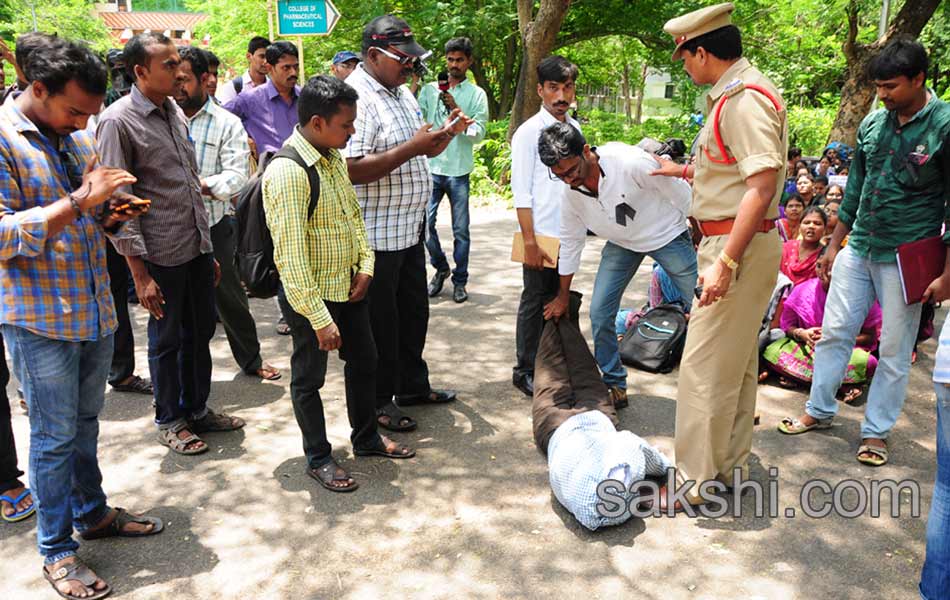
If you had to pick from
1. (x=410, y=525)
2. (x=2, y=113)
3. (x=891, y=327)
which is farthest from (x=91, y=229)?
(x=891, y=327)

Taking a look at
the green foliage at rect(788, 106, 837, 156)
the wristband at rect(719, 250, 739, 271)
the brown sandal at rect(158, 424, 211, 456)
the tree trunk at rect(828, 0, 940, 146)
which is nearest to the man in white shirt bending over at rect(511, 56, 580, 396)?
the wristband at rect(719, 250, 739, 271)

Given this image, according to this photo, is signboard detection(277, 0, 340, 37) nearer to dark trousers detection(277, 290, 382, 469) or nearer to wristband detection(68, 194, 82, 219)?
dark trousers detection(277, 290, 382, 469)

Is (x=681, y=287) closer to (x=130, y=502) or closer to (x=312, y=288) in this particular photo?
(x=312, y=288)

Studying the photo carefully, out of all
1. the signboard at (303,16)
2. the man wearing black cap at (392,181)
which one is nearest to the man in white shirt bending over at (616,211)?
the man wearing black cap at (392,181)

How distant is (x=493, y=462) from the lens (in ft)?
13.0

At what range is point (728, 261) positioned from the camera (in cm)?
307

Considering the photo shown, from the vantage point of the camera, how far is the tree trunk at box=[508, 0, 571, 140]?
32.9 feet

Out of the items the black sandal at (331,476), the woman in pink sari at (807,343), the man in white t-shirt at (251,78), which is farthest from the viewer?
the man in white t-shirt at (251,78)

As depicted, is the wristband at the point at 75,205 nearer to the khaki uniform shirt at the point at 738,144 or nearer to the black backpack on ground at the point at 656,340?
the khaki uniform shirt at the point at 738,144

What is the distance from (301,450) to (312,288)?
3.95ft

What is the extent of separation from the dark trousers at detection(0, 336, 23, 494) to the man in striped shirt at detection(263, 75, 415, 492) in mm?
1291

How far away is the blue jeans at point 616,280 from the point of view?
4219mm

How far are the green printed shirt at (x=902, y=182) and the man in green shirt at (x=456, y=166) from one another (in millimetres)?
3516

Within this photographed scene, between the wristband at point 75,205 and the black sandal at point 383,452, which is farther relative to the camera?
the black sandal at point 383,452
